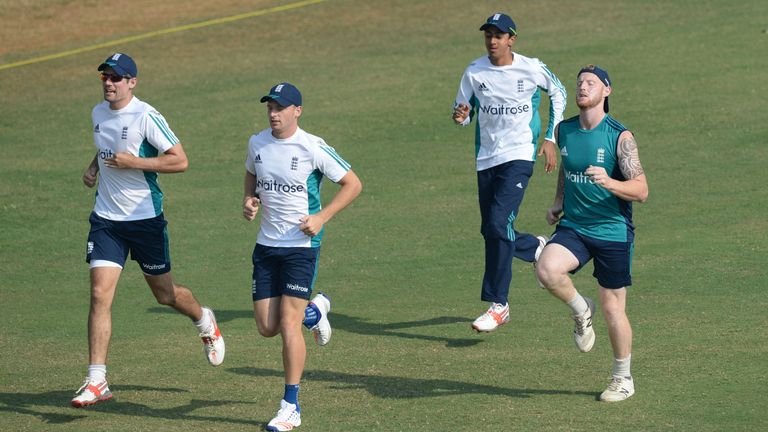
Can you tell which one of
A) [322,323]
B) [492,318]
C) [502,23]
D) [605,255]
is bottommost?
[492,318]

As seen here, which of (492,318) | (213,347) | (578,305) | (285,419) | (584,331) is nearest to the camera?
(285,419)

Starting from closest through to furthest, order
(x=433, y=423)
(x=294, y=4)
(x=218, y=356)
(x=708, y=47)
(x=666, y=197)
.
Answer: (x=433, y=423) → (x=218, y=356) → (x=666, y=197) → (x=708, y=47) → (x=294, y=4)

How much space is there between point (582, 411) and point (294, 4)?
765 inches

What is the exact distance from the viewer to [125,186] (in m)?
10.9

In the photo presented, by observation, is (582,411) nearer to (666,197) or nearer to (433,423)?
(433,423)

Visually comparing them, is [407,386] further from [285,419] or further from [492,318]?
[492,318]

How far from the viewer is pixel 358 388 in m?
10.7

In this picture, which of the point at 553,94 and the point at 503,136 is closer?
the point at 503,136

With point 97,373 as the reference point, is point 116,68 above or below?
above

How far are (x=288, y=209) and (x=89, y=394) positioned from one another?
2.15 meters

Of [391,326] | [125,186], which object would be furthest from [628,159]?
[125,186]

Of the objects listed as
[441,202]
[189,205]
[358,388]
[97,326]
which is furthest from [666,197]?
[97,326]

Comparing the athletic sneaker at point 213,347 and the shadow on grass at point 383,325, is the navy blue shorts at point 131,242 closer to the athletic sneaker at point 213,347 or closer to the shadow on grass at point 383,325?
the athletic sneaker at point 213,347

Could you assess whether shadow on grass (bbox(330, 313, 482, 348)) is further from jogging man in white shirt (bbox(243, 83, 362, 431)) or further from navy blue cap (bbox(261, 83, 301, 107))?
navy blue cap (bbox(261, 83, 301, 107))
